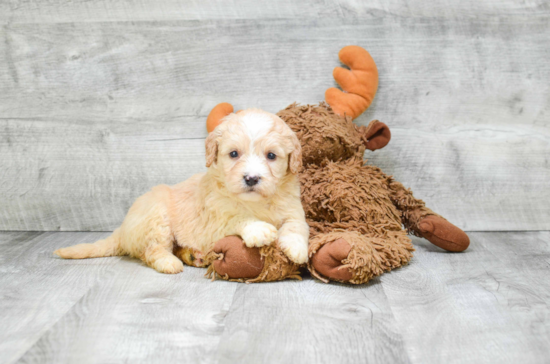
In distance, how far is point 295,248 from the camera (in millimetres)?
1784

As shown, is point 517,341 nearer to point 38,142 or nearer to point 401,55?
point 401,55

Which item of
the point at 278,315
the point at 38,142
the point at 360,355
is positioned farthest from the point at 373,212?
the point at 38,142

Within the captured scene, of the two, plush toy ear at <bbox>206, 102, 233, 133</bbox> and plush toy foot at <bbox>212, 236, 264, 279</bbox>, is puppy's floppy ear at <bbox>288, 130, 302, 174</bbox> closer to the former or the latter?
plush toy foot at <bbox>212, 236, 264, 279</bbox>

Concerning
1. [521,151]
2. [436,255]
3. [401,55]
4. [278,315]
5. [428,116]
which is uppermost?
[401,55]

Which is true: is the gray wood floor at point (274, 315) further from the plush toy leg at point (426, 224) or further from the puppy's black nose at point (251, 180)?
the puppy's black nose at point (251, 180)

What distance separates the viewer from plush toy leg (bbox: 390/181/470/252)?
2217mm

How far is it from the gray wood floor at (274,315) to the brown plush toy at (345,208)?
78 millimetres

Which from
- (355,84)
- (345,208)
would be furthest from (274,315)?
(355,84)

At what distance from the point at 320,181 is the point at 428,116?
85 cm

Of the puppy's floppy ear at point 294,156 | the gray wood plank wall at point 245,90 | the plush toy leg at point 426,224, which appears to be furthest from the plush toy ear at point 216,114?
the plush toy leg at point 426,224

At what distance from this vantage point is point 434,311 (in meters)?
1.61

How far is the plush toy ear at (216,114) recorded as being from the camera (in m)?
2.41

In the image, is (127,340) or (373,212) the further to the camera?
(373,212)

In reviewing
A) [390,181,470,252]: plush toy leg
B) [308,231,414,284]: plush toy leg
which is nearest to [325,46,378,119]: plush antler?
[390,181,470,252]: plush toy leg
